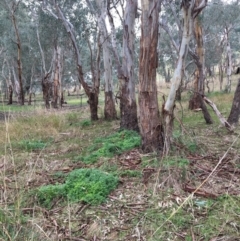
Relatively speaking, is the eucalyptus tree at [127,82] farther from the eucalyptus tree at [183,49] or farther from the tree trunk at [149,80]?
the eucalyptus tree at [183,49]

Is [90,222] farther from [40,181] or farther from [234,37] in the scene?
[234,37]

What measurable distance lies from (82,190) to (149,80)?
6.09 feet

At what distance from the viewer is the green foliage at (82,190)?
2.94m

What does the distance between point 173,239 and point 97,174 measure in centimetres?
128

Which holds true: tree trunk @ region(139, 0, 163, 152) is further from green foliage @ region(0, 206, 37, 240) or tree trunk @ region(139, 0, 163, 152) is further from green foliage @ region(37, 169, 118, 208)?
green foliage @ region(0, 206, 37, 240)

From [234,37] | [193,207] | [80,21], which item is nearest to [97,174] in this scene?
[193,207]

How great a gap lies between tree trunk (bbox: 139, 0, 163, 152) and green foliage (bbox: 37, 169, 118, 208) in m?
1.09

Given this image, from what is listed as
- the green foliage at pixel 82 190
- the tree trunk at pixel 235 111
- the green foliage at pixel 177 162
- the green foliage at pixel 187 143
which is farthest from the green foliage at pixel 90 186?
the tree trunk at pixel 235 111

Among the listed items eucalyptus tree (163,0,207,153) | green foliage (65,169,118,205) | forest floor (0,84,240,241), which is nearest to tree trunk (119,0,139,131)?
forest floor (0,84,240,241)

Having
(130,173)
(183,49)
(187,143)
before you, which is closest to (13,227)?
(130,173)

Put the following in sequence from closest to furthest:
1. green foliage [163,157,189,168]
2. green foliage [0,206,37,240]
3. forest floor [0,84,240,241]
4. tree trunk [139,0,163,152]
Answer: green foliage [0,206,37,240] → forest floor [0,84,240,241] → green foliage [163,157,189,168] → tree trunk [139,0,163,152]

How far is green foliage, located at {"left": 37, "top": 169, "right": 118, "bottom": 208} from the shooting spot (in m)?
2.94

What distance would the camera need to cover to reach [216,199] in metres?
2.80

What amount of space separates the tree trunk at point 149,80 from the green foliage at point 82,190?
1092 mm
